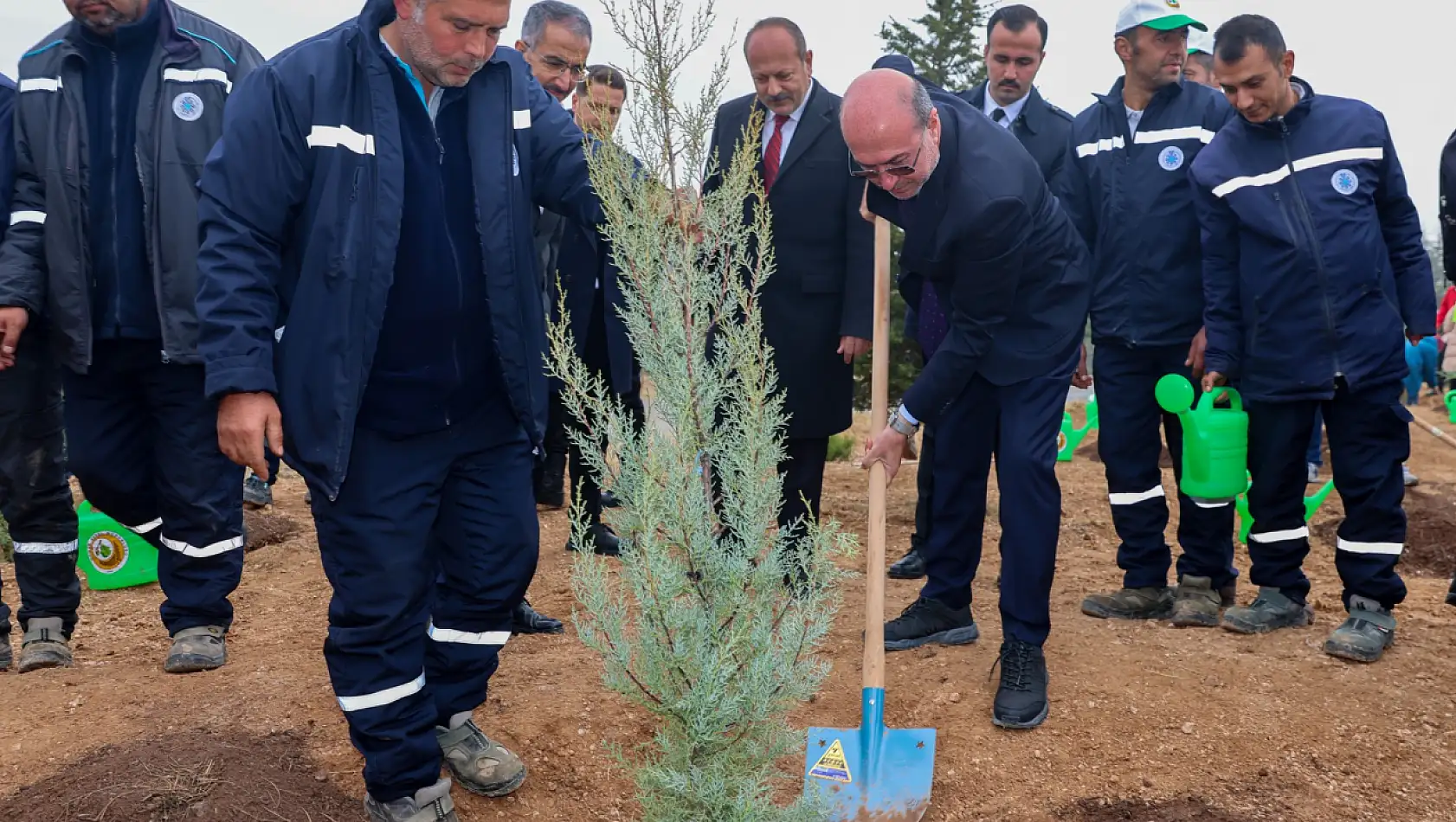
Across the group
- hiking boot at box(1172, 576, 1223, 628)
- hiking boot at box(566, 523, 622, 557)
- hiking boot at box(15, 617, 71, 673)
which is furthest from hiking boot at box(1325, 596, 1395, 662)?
hiking boot at box(15, 617, 71, 673)

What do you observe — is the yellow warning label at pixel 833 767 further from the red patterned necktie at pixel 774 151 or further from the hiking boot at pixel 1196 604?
the red patterned necktie at pixel 774 151

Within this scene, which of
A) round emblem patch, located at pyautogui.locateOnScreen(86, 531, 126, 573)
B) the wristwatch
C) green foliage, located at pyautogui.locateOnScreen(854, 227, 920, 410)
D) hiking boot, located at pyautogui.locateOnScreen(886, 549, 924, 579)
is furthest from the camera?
green foliage, located at pyautogui.locateOnScreen(854, 227, 920, 410)

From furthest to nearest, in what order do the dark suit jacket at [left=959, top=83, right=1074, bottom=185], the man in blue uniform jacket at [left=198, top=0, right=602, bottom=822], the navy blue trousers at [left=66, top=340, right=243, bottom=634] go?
the dark suit jacket at [left=959, top=83, right=1074, bottom=185], the navy blue trousers at [left=66, top=340, right=243, bottom=634], the man in blue uniform jacket at [left=198, top=0, right=602, bottom=822]

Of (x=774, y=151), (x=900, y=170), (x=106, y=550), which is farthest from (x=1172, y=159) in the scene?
(x=106, y=550)

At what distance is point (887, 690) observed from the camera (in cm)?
409

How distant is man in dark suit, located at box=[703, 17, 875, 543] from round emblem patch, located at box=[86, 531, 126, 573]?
319 centimetres

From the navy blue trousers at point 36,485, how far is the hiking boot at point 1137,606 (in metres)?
4.04

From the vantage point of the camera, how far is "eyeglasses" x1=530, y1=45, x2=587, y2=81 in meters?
5.08

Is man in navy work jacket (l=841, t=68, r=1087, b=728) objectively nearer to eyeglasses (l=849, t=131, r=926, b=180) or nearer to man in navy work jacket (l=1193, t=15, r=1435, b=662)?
eyeglasses (l=849, t=131, r=926, b=180)

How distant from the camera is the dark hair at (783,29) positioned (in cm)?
460

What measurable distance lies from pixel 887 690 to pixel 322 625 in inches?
94.3

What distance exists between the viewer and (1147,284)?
183 inches

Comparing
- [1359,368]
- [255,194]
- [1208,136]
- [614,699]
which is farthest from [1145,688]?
[255,194]

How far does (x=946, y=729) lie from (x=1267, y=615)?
1625mm
